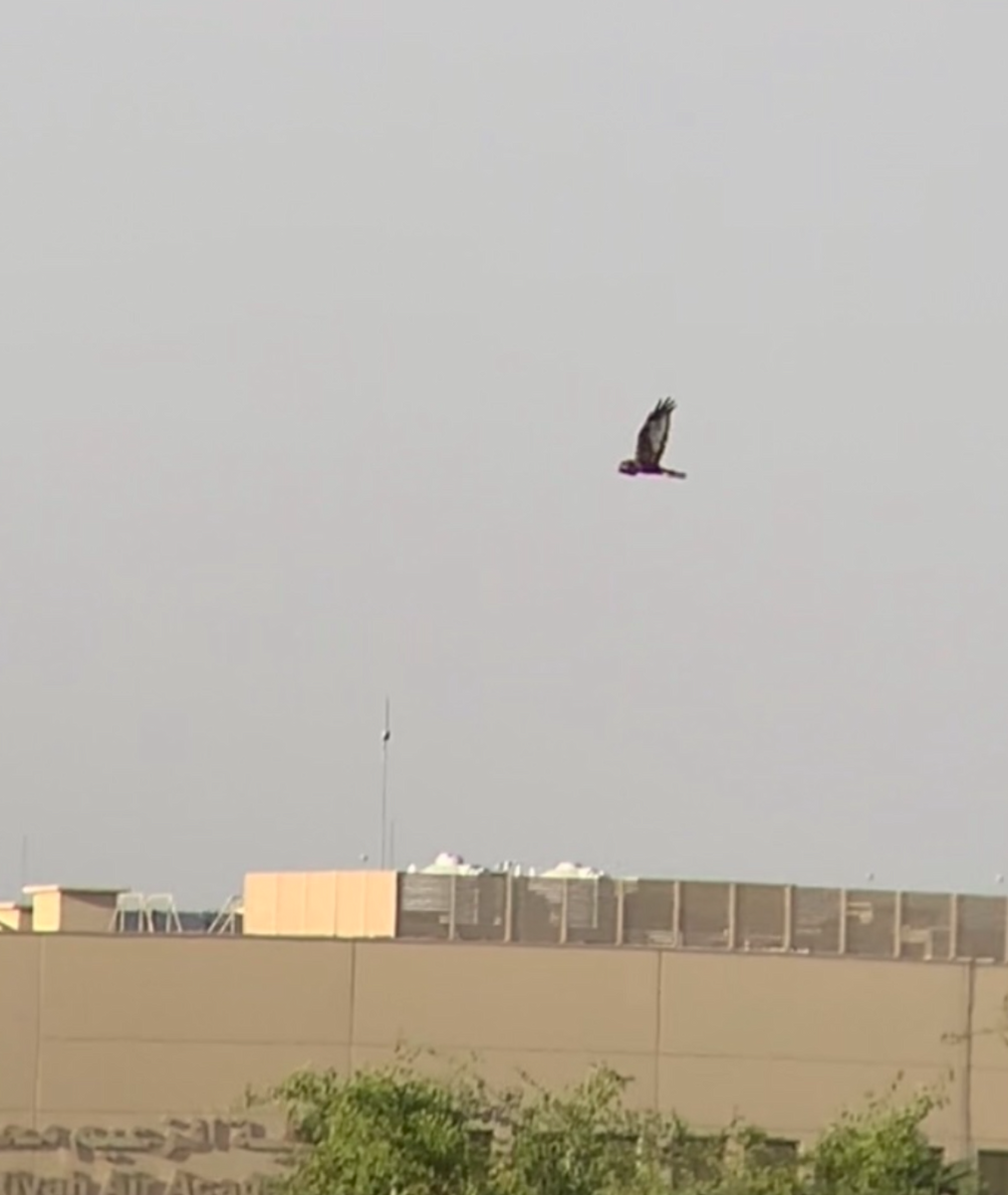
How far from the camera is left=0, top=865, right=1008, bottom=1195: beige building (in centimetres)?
3891

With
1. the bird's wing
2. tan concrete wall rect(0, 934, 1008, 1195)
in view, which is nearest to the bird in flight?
the bird's wing

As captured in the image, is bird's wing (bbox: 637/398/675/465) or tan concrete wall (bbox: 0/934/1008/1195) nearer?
bird's wing (bbox: 637/398/675/465)

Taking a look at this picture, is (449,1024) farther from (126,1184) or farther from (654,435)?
(654,435)

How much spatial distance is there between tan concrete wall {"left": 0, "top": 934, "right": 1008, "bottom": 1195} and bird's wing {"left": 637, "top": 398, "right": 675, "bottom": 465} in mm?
10513

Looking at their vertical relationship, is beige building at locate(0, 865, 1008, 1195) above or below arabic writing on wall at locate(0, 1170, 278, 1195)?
above

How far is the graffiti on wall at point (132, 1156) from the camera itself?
38.6 metres

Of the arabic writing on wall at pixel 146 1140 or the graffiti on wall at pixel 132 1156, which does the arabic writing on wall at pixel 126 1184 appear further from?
the arabic writing on wall at pixel 146 1140

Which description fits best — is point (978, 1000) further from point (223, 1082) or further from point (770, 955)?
point (223, 1082)

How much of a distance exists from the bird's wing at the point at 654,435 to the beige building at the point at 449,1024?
10.5m

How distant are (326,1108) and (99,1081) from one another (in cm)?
482

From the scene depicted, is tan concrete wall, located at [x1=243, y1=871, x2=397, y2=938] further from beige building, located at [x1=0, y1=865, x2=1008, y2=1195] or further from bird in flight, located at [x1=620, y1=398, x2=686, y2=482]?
bird in flight, located at [x1=620, y1=398, x2=686, y2=482]

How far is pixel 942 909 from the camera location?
44656mm

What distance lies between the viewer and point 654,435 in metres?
30.6

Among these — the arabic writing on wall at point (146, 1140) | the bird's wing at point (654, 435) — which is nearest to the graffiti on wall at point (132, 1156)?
the arabic writing on wall at point (146, 1140)
